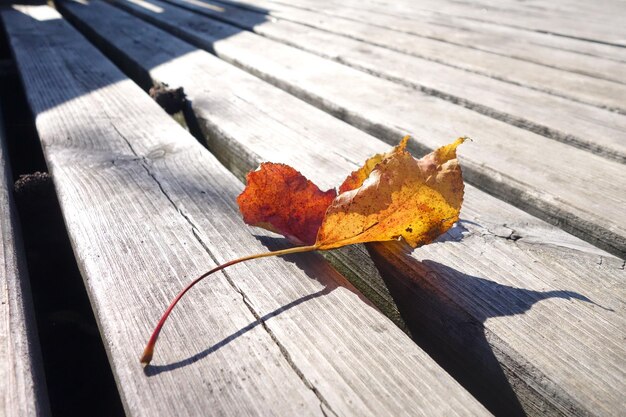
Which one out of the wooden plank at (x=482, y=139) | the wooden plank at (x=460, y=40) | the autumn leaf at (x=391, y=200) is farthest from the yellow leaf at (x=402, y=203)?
the wooden plank at (x=460, y=40)

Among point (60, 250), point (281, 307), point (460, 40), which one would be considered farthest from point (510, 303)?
point (460, 40)

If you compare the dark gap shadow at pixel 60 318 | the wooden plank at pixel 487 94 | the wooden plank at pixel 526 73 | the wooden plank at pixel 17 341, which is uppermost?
the wooden plank at pixel 526 73

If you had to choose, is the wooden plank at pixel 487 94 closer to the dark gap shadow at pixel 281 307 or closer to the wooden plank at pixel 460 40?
the wooden plank at pixel 460 40

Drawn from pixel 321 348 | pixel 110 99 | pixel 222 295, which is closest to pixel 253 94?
pixel 110 99

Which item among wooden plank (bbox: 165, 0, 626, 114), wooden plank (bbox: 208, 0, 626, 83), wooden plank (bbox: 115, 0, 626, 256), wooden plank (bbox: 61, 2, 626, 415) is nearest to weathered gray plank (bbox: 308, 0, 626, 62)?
wooden plank (bbox: 208, 0, 626, 83)

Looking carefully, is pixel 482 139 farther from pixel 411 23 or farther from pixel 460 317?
pixel 411 23

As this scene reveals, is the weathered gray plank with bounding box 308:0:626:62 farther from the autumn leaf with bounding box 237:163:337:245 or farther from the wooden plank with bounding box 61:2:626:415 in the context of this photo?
the autumn leaf with bounding box 237:163:337:245
